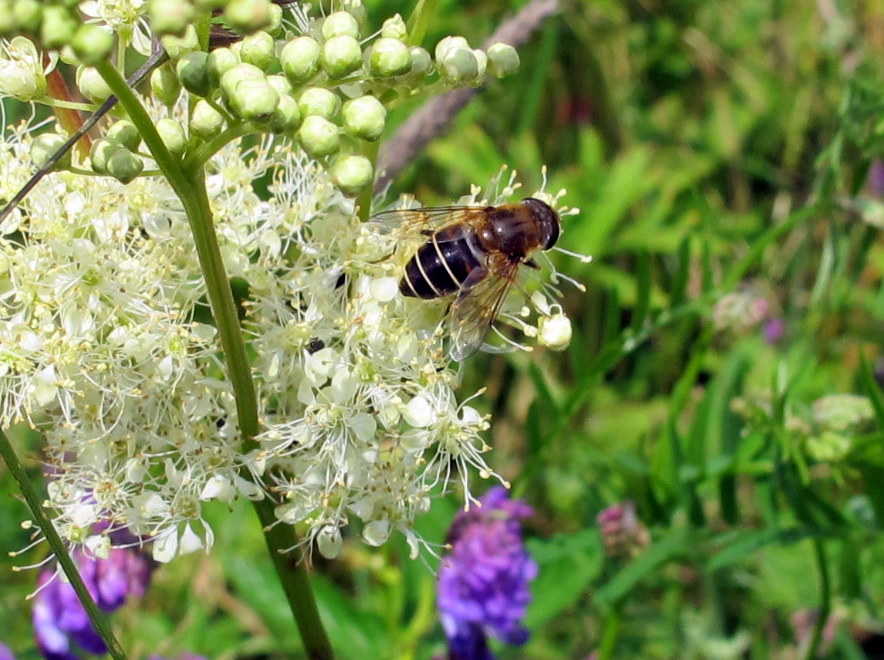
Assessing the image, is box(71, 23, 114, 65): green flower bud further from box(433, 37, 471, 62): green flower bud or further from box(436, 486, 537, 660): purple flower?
box(436, 486, 537, 660): purple flower

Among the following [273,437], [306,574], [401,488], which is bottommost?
[306,574]

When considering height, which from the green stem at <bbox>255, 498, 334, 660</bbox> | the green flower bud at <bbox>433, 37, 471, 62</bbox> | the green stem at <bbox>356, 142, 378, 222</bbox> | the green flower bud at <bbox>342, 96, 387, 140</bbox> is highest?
the green flower bud at <bbox>433, 37, 471, 62</bbox>

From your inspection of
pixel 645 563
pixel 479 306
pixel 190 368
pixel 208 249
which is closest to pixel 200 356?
pixel 190 368

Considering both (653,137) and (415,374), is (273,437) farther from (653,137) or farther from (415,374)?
(653,137)

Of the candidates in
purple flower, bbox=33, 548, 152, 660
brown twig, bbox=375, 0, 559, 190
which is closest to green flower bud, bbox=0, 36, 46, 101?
brown twig, bbox=375, 0, 559, 190

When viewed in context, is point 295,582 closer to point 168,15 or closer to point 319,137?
point 319,137

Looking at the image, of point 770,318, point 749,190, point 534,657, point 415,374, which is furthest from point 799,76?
point 415,374
